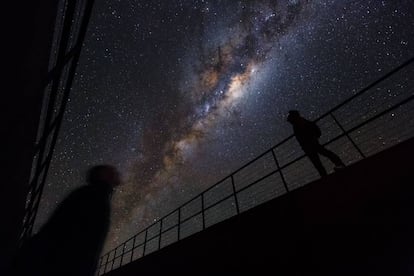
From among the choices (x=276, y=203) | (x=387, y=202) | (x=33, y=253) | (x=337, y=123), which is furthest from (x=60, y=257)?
(x=337, y=123)

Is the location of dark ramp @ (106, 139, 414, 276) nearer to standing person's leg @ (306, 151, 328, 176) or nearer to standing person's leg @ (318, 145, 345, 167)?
standing person's leg @ (306, 151, 328, 176)

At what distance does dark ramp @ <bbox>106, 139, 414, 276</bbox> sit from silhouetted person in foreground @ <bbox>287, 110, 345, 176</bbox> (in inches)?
61.5

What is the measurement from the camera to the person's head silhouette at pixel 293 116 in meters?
5.72

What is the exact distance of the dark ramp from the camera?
2.91m

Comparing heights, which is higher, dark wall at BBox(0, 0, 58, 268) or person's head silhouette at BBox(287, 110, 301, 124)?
person's head silhouette at BBox(287, 110, 301, 124)

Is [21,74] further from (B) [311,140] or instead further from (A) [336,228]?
(B) [311,140]

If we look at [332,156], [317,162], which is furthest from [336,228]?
[332,156]

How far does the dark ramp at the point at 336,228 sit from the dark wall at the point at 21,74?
10.7 ft

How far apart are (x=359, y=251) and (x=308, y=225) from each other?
0.71 metres

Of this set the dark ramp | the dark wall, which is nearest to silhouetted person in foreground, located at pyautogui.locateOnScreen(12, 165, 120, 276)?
the dark wall

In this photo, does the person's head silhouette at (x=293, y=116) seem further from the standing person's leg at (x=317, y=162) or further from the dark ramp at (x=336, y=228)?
the dark ramp at (x=336, y=228)

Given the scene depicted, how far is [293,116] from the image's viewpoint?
5.77 m

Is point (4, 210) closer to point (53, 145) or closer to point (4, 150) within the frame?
point (53, 145)

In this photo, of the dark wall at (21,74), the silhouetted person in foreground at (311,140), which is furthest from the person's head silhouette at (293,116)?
the dark wall at (21,74)
